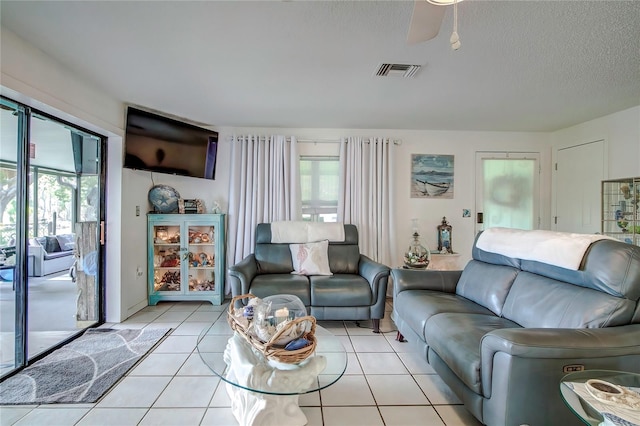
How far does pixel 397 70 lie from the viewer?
2273mm

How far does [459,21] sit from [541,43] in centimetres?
67

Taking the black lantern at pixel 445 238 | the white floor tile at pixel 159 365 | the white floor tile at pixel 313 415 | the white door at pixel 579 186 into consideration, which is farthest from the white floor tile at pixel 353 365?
the white door at pixel 579 186

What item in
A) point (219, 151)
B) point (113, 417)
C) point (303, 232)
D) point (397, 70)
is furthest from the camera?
point (219, 151)

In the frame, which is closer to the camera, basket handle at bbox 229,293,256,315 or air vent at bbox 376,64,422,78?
basket handle at bbox 229,293,256,315

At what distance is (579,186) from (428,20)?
12.2 ft

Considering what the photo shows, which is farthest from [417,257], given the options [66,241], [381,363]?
[66,241]

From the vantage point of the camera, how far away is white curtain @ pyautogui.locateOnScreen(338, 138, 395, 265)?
384 cm

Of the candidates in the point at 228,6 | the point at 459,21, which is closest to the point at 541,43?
the point at 459,21

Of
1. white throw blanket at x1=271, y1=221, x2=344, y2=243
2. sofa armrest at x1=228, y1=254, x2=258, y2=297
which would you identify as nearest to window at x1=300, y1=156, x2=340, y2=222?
white throw blanket at x1=271, y1=221, x2=344, y2=243

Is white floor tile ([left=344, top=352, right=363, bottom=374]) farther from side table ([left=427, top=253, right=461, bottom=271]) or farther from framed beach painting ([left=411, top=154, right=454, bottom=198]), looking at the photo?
framed beach painting ([left=411, top=154, right=454, bottom=198])

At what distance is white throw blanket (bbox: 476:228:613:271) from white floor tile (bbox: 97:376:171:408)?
2.63 meters

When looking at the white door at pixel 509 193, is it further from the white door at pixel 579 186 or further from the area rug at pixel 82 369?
the area rug at pixel 82 369

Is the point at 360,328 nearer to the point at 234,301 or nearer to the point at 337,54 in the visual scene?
the point at 234,301

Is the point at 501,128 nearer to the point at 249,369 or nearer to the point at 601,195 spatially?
the point at 601,195
